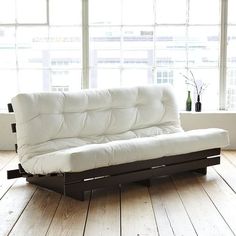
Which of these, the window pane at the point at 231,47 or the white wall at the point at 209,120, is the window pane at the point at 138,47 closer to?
the white wall at the point at 209,120

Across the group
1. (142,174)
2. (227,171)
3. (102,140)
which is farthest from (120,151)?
(227,171)

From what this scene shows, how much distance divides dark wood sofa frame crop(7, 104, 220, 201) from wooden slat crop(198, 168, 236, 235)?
0.16 m

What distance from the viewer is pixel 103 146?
13.6ft

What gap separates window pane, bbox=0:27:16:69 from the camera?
634cm

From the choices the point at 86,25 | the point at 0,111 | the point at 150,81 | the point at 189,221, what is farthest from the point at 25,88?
the point at 189,221

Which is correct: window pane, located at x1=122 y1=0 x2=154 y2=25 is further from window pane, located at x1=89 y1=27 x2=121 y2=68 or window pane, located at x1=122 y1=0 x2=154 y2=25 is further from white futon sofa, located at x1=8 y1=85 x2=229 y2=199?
white futon sofa, located at x1=8 y1=85 x2=229 y2=199

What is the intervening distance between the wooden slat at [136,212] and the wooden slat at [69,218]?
0.97 ft

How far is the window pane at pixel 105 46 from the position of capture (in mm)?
6344

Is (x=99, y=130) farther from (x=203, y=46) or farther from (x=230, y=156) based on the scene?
(x=203, y=46)

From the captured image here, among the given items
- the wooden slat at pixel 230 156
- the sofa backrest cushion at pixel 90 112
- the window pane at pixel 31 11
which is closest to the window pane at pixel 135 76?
the sofa backrest cushion at pixel 90 112

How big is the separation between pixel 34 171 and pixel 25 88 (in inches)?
91.2

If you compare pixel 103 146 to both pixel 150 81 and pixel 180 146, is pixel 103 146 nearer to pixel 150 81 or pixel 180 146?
pixel 180 146

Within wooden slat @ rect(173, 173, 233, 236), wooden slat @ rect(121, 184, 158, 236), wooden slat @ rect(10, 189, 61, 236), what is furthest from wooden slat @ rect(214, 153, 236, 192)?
wooden slat @ rect(10, 189, 61, 236)

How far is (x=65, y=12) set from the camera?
248 inches
